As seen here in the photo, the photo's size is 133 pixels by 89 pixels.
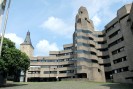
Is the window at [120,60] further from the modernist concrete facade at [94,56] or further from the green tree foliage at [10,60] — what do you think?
the green tree foliage at [10,60]

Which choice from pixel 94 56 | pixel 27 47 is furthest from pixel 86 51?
pixel 27 47

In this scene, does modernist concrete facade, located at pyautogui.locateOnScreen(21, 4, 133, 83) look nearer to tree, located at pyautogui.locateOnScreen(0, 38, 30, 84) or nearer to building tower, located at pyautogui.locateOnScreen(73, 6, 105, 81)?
building tower, located at pyautogui.locateOnScreen(73, 6, 105, 81)

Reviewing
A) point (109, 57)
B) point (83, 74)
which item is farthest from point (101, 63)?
point (83, 74)

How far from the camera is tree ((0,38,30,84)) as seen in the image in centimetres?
4328

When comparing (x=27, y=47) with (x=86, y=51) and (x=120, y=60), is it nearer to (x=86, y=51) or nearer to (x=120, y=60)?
(x=86, y=51)

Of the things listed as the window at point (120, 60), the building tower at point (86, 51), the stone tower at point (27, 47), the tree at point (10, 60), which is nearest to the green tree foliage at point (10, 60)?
the tree at point (10, 60)

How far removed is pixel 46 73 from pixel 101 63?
25266 mm

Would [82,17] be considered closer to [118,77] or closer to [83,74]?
[83,74]

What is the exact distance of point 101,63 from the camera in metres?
73.4

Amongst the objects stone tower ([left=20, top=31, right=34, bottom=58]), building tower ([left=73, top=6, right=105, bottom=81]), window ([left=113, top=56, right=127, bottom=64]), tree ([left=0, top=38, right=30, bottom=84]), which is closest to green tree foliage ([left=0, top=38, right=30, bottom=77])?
tree ([left=0, top=38, right=30, bottom=84])

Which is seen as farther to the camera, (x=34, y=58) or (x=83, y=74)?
(x=34, y=58)

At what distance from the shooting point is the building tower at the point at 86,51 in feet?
220

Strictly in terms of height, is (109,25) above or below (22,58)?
above

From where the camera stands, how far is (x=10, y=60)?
4362 centimetres
